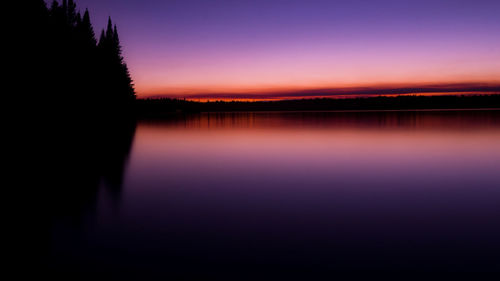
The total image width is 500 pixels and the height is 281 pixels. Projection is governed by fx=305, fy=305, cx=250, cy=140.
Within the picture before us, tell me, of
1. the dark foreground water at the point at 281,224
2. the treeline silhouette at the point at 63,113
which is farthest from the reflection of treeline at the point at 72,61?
the dark foreground water at the point at 281,224

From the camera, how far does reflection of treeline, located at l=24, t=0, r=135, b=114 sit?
24422mm

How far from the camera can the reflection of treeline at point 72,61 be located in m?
24.4

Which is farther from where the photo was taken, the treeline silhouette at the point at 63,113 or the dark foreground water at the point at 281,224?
the treeline silhouette at the point at 63,113

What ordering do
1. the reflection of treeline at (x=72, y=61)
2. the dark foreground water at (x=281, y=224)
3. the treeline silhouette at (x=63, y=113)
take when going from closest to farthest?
the dark foreground water at (x=281, y=224), the treeline silhouette at (x=63, y=113), the reflection of treeline at (x=72, y=61)

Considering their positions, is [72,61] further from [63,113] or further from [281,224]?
[281,224]

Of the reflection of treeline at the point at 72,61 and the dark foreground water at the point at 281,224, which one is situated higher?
the reflection of treeline at the point at 72,61

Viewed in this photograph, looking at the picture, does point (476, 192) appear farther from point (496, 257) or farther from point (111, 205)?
point (111, 205)

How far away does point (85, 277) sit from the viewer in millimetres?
3348

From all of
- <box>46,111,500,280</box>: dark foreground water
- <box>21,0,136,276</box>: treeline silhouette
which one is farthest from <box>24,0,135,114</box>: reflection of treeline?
<box>46,111,500,280</box>: dark foreground water

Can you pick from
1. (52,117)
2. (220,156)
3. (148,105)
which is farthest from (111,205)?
(148,105)

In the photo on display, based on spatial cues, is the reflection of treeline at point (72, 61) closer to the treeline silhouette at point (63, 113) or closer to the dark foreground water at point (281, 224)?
the treeline silhouette at point (63, 113)

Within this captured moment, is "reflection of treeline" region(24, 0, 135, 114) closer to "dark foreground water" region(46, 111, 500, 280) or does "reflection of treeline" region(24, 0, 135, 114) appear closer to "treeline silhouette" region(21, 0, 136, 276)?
"treeline silhouette" region(21, 0, 136, 276)

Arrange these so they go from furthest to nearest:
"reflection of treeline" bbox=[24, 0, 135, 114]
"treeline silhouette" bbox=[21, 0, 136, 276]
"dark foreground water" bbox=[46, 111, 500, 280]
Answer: "reflection of treeline" bbox=[24, 0, 135, 114]
"treeline silhouette" bbox=[21, 0, 136, 276]
"dark foreground water" bbox=[46, 111, 500, 280]

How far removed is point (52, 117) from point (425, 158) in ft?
98.6
